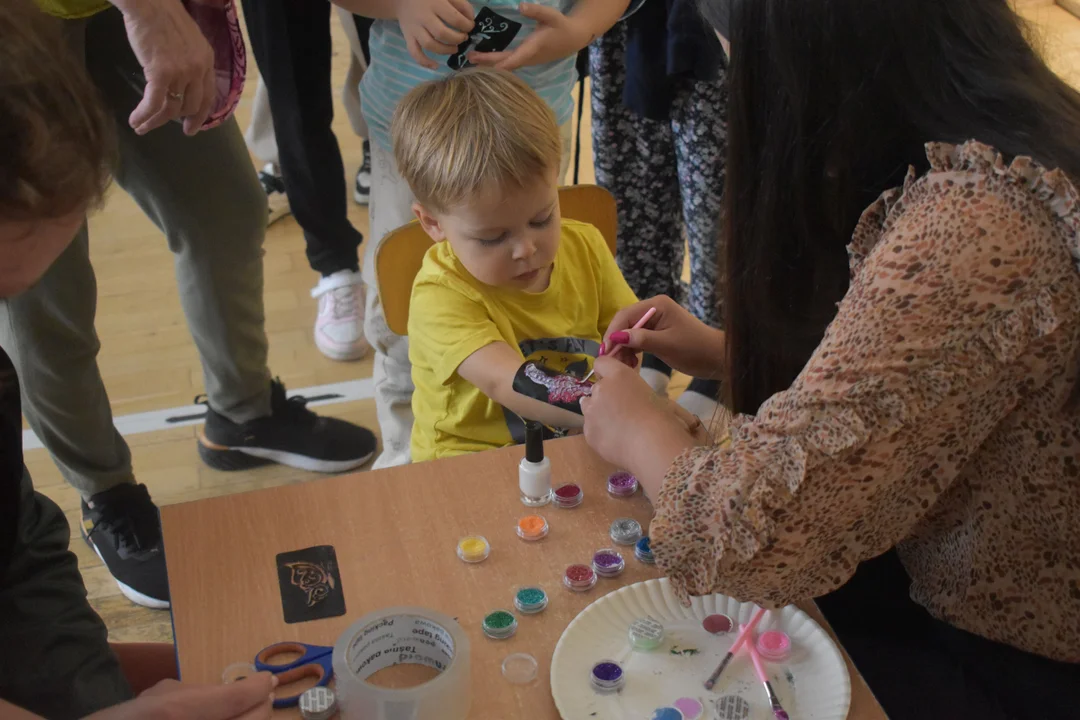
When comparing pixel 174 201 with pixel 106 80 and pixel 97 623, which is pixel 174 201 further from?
pixel 97 623

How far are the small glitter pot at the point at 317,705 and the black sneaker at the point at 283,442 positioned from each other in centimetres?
138

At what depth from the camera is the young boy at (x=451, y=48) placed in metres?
1.58

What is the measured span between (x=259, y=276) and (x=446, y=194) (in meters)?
0.76

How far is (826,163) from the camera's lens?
3.18 ft

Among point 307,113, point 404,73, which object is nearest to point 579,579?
point 404,73

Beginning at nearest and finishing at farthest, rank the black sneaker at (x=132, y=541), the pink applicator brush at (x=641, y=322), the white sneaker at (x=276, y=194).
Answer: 1. the pink applicator brush at (x=641, y=322)
2. the black sneaker at (x=132, y=541)
3. the white sneaker at (x=276, y=194)

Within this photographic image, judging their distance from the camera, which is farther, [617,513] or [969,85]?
[617,513]

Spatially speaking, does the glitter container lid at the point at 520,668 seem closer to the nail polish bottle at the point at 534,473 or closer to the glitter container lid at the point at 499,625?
the glitter container lid at the point at 499,625

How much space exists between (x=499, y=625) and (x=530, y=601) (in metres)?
0.04

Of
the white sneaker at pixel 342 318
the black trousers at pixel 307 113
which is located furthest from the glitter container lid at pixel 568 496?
the white sneaker at pixel 342 318

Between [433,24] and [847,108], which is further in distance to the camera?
[433,24]

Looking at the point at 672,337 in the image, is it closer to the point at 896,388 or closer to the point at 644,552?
the point at 644,552

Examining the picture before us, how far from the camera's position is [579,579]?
1.01m

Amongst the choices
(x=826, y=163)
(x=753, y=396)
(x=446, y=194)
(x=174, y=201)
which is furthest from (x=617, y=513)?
(x=174, y=201)
